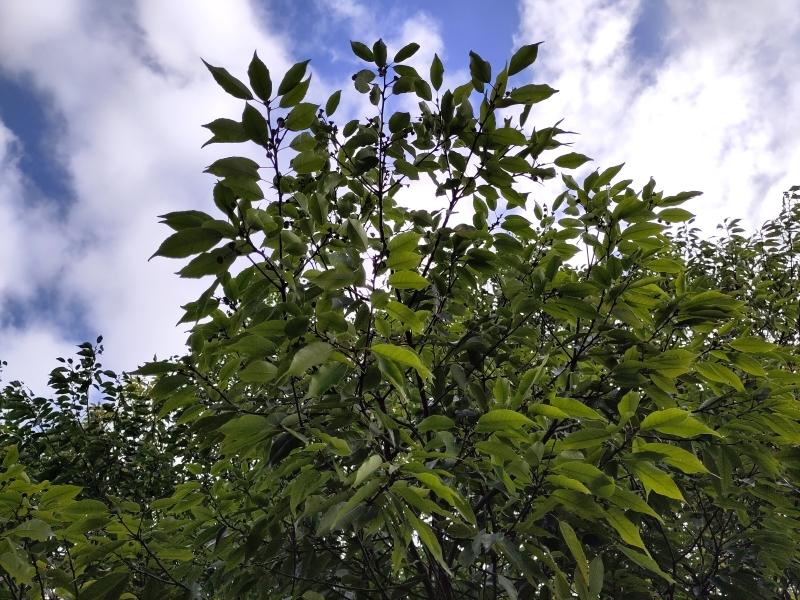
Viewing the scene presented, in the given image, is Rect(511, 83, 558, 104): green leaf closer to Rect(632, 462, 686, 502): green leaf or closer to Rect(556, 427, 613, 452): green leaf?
Rect(556, 427, 613, 452): green leaf

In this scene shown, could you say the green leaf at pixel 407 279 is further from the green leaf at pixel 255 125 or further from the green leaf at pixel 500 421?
the green leaf at pixel 255 125

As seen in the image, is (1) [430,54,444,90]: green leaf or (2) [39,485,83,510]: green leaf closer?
(2) [39,485,83,510]: green leaf

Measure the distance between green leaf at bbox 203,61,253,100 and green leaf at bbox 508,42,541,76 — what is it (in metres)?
1.14

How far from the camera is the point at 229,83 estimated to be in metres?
1.67

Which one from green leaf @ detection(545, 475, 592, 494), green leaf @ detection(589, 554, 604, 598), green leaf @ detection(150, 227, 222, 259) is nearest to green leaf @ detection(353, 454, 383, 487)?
green leaf @ detection(545, 475, 592, 494)

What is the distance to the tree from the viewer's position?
5.59 ft

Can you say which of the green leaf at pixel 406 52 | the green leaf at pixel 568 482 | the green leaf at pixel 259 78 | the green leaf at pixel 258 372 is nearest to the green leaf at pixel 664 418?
the green leaf at pixel 568 482

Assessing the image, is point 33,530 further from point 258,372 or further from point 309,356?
point 309,356

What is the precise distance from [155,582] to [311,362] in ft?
5.36

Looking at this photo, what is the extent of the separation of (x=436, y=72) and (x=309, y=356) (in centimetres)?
168

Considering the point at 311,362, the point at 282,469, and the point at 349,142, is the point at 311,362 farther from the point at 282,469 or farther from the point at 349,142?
the point at 349,142

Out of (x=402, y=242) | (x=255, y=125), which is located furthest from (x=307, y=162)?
(x=402, y=242)

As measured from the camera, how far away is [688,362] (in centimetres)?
204

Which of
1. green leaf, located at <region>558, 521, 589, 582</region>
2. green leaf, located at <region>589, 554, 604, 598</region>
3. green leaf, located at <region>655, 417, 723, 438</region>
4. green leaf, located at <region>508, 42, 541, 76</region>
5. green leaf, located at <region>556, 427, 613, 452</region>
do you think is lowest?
green leaf, located at <region>589, 554, 604, 598</region>
